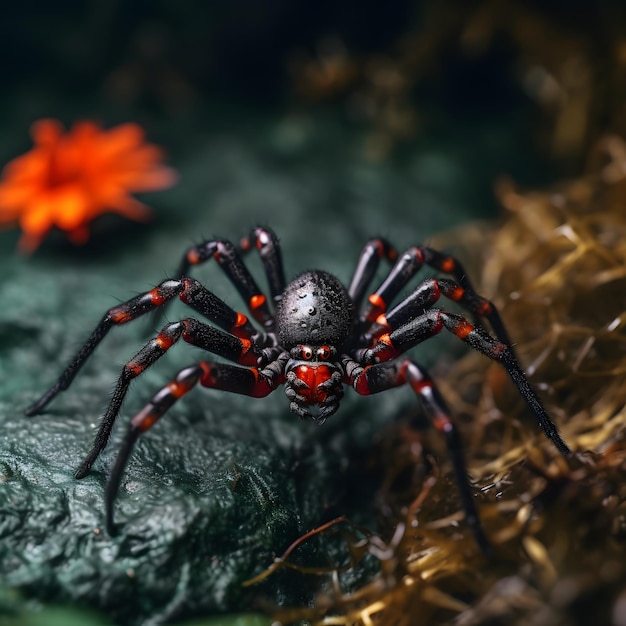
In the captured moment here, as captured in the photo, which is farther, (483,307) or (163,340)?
(483,307)

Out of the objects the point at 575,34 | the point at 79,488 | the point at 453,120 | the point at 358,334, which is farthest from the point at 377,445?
the point at 575,34

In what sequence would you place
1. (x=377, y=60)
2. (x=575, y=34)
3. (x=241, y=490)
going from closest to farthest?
1. (x=241, y=490)
2. (x=575, y=34)
3. (x=377, y=60)

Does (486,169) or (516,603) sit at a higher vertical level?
(486,169)

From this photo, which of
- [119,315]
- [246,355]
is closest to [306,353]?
[246,355]

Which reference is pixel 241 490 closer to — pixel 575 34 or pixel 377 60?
pixel 377 60

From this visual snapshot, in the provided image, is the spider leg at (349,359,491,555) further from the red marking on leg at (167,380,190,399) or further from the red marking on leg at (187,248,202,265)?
the red marking on leg at (187,248,202,265)

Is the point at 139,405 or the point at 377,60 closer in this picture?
the point at 139,405

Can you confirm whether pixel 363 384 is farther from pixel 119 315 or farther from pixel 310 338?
pixel 119 315
